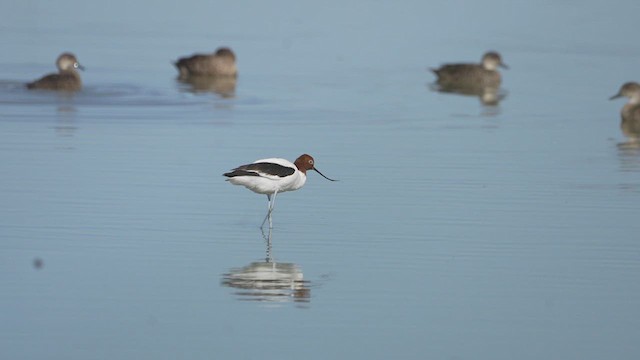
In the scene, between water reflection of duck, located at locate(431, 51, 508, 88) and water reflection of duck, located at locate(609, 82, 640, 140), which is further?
water reflection of duck, located at locate(431, 51, 508, 88)

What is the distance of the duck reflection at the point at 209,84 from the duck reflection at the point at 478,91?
3185 millimetres

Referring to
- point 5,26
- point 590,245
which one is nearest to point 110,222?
point 590,245

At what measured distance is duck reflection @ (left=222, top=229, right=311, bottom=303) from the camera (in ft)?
31.0

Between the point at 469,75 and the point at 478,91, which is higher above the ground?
the point at 469,75

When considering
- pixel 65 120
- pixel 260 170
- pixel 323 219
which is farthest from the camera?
pixel 65 120

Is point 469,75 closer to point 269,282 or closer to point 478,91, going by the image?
point 478,91

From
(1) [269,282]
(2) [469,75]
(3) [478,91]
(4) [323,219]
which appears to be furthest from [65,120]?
(1) [269,282]

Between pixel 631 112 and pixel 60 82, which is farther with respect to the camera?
pixel 60 82

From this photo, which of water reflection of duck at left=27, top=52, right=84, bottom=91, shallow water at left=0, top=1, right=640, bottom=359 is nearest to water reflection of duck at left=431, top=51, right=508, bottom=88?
shallow water at left=0, top=1, right=640, bottom=359

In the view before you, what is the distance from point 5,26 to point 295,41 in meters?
6.78

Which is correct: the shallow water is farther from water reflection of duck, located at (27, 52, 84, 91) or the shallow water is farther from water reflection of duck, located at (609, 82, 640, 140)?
water reflection of duck, located at (609, 82, 640, 140)

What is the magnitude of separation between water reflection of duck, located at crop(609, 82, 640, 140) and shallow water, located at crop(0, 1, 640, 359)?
29cm

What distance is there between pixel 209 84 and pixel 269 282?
1488cm

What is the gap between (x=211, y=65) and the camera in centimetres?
2480
